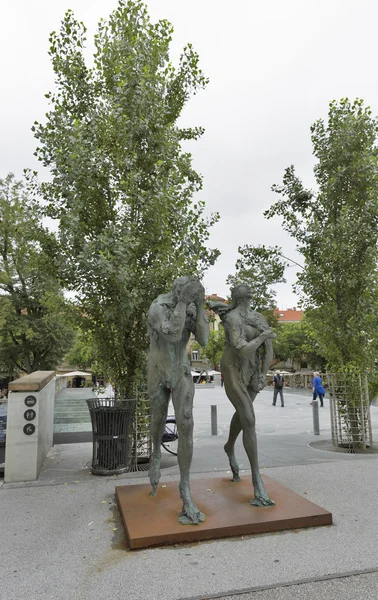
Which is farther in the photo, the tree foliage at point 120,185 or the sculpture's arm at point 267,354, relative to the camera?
the tree foliage at point 120,185

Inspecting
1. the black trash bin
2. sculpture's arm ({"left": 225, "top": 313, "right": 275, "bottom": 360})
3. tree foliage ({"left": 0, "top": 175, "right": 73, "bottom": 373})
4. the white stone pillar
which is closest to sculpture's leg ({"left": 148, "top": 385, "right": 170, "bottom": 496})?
sculpture's arm ({"left": 225, "top": 313, "right": 275, "bottom": 360})

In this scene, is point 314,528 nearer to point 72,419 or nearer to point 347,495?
point 347,495

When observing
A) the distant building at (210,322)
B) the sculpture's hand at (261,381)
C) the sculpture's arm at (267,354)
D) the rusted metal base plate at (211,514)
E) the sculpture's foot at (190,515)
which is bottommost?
the rusted metal base plate at (211,514)

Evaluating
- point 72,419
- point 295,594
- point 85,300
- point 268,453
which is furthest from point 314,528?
point 72,419

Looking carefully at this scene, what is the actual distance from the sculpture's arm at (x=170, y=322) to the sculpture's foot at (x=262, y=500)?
173 centimetres

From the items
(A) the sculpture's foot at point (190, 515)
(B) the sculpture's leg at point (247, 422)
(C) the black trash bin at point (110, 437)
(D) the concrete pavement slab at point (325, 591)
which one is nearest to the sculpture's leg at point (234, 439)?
(B) the sculpture's leg at point (247, 422)

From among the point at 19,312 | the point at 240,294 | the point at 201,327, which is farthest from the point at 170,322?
the point at 19,312

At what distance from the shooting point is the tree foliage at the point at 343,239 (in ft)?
26.9

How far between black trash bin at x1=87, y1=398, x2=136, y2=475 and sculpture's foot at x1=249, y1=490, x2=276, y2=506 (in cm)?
269

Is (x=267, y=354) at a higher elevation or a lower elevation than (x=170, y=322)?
lower

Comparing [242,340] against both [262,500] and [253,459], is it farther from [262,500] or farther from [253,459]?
[262,500]

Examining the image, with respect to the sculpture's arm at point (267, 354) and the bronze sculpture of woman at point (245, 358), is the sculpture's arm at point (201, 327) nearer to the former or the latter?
the bronze sculpture of woman at point (245, 358)

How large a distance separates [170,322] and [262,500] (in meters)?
1.96

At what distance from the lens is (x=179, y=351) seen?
427 centimetres
